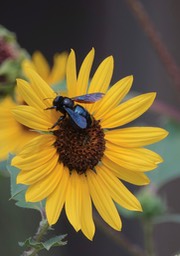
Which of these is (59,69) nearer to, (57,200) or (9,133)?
(9,133)

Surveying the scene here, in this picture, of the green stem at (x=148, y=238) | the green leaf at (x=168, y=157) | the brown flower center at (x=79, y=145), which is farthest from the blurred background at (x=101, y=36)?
the brown flower center at (x=79, y=145)

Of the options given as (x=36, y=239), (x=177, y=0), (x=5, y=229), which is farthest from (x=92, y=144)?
(x=177, y=0)

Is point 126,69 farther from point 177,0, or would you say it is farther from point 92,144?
point 92,144

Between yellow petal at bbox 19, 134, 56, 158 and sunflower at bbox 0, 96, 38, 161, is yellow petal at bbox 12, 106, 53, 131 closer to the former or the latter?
yellow petal at bbox 19, 134, 56, 158

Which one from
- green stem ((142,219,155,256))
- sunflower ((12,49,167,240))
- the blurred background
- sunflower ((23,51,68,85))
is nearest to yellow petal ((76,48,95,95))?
sunflower ((12,49,167,240))

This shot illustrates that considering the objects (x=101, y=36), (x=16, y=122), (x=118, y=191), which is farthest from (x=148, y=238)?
(x=101, y=36)

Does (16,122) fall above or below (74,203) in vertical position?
above

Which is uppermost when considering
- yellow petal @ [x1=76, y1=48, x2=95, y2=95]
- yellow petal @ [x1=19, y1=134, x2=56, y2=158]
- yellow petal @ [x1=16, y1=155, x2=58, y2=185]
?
yellow petal @ [x1=76, y1=48, x2=95, y2=95]
